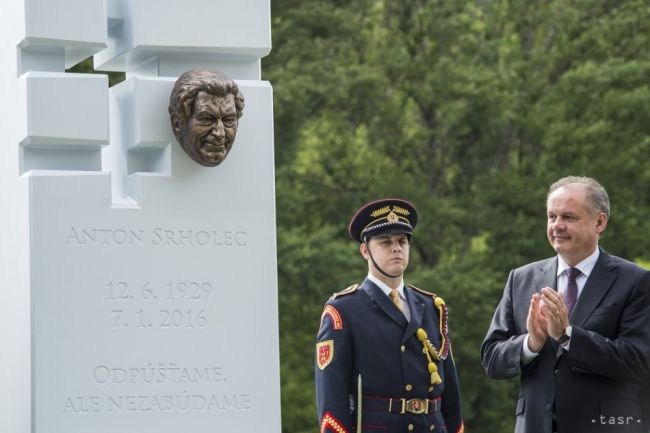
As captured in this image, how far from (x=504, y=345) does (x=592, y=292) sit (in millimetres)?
472

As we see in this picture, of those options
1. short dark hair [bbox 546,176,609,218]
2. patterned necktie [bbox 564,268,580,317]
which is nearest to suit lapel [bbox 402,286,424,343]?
patterned necktie [bbox 564,268,580,317]

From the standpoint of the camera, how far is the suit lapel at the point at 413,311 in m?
6.70

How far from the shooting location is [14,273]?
20.0ft

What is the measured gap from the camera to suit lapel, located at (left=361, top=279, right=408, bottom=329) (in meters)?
6.72

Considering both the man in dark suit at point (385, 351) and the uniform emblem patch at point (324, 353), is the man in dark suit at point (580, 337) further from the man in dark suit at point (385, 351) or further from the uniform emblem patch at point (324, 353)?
the uniform emblem patch at point (324, 353)

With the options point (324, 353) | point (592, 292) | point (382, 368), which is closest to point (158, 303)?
point (324, 353)

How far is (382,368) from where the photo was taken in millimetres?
6594

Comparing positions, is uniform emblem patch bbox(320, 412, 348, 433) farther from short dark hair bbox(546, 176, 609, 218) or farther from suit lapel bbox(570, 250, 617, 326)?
short dark hair bbox(546, 176, 609, 218)

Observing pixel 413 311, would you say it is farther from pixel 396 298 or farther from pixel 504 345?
pixel 504 345

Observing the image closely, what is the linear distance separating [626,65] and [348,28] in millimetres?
4305

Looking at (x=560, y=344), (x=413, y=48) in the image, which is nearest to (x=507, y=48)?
(x=413, y=48)

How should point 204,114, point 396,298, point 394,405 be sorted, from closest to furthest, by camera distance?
point 204,114
point 394,405
point 396,298

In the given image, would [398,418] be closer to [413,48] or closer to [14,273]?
[14,273]

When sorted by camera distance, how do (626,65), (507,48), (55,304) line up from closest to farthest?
(55,304) → (626,65) → (507,48)
